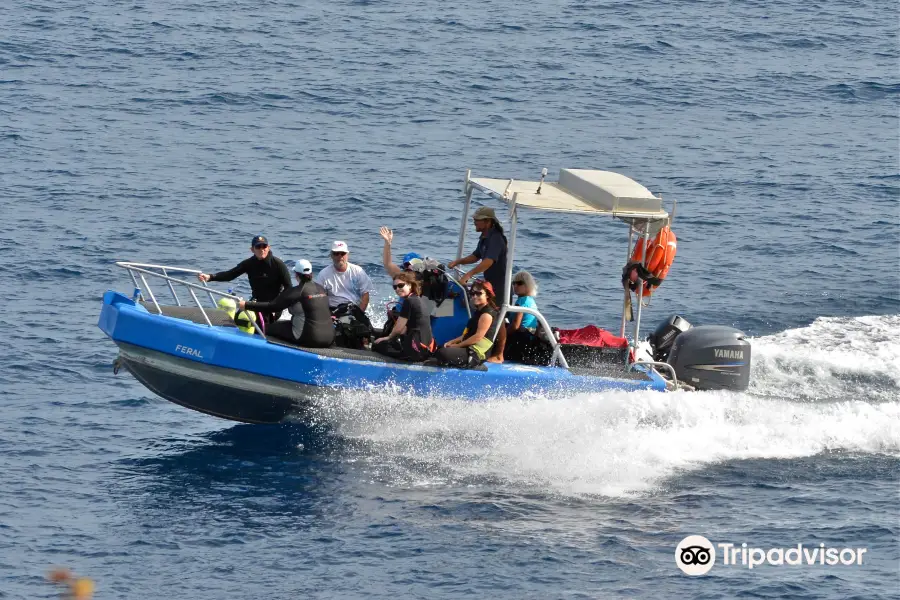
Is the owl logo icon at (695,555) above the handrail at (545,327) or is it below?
below

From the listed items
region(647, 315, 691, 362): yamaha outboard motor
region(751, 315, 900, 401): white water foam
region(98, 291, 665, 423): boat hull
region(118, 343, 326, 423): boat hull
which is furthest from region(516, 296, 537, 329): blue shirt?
region(751, 315, 900, 401): white water foam

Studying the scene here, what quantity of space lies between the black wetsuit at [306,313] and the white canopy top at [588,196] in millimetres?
2202

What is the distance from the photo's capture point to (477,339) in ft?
44.5

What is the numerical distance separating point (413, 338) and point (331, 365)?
877 millimetres

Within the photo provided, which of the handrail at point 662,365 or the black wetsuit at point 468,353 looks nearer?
the black wetsuit at point 468,353

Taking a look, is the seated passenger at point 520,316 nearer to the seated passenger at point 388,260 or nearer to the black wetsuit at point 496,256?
the black wetsuit at point 496,256

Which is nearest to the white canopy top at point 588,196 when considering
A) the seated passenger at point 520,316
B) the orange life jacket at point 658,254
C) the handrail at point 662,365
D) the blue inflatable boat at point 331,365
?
the blue inflatable boat at point 331,365

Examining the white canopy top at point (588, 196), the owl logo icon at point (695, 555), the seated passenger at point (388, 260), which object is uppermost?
the white canopy top at point (588, 196)

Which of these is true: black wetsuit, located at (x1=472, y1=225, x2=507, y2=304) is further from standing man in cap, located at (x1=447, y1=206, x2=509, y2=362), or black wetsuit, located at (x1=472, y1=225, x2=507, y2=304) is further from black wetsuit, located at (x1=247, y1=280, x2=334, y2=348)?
black wetsuit, located at (x1=247, y1=280, x2=334, y2=348)

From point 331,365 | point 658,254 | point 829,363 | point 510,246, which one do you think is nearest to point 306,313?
point 331,365

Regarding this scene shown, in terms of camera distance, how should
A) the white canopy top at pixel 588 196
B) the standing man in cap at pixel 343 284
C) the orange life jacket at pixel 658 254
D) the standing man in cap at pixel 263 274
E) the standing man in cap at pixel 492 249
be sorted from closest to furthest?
the white canopy top at pixel 588 196
the orange life jacket at pixel 658 254
the standing man in cap at pixel 492 249
the standing man in cap at pixel 263 274
the standing man in cap at pixel 343 284

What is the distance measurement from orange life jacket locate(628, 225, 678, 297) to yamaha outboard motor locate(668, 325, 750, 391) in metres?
0.85

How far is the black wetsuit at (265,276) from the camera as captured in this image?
46.4 ft

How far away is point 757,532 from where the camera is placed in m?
12.0
